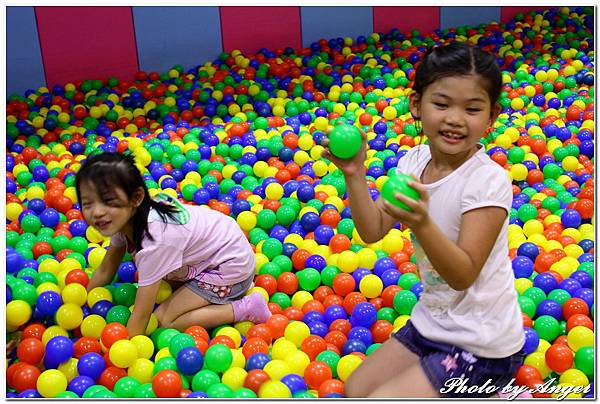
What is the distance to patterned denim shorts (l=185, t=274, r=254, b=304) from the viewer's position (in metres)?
1.65

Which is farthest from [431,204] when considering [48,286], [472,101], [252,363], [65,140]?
[65,140]

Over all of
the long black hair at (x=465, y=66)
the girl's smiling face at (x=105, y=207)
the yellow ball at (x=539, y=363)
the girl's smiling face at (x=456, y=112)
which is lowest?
the yellow ball at (x=539, y=363)

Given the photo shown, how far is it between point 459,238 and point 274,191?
1.19 m

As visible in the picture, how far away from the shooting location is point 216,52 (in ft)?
11.6

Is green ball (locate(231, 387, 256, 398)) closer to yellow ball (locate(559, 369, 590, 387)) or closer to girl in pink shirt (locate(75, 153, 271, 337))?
girl in pink shirt (locate(75, 153, 271, 337))

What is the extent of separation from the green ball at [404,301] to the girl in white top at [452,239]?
12.8 inches

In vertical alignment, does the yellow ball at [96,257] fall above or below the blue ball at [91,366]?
above

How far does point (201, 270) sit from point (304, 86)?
5.57 ft

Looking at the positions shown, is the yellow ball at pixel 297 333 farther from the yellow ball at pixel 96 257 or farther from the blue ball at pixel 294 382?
the yellow ball at pixel 96 257

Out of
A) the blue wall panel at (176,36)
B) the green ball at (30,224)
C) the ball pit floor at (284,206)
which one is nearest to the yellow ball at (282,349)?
the ball pit floor at (284,206)

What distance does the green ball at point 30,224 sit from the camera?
6.91 ft

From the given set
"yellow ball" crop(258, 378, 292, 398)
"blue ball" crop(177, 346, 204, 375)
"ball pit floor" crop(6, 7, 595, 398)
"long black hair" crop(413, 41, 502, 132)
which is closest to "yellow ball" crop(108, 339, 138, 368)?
"ball pit floor" crop(6, 7, 595, 398)

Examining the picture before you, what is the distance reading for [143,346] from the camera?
1.53 meters

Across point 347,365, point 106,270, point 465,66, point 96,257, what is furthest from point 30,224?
point 465,66
